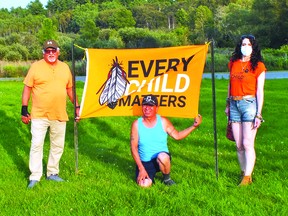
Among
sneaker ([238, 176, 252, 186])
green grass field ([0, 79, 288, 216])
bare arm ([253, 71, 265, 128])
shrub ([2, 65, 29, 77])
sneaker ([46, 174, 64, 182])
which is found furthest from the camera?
shrub ([2, 65, 29, 77])

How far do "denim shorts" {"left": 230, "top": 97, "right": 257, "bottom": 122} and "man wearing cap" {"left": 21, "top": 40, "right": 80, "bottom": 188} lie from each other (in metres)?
2.38

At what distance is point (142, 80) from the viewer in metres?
7.47

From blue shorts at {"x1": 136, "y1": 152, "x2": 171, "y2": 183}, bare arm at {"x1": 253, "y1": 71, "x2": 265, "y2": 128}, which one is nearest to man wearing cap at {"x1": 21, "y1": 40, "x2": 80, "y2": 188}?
blue shorts at {"x1": 136, "y1": 152, "x2": 171, "y2": 183}

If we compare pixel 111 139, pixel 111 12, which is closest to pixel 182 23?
pixel 111 12

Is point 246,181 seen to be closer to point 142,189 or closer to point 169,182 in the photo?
point 169,182

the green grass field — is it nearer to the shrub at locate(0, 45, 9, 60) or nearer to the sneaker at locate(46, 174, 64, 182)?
the sneaker at locate(46, 174, 64, 182)

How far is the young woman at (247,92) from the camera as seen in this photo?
6.66 meters

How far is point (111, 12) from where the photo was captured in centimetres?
13575

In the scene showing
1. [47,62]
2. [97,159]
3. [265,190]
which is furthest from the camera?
[97,159]

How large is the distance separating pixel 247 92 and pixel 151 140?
142 cm

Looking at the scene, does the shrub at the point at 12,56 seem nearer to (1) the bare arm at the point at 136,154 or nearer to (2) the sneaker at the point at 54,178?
(2) the sneaker at the point at 54,178

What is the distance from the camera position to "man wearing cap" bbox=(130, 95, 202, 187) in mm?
6891

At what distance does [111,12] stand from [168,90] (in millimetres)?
Result: 131030

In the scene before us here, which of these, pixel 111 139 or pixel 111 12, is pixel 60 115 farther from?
pixel 111 12
